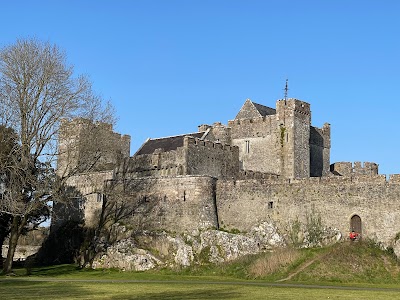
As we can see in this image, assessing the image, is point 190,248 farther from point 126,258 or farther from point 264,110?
point 264,110

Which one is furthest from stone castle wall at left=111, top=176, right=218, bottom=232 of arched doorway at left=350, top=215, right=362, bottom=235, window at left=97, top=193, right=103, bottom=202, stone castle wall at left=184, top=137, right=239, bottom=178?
arched doorway at left=350, top=215, right=362, bottom=235

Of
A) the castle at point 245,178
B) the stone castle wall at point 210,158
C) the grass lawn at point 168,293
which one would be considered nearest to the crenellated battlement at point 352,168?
the castle at point 245,178

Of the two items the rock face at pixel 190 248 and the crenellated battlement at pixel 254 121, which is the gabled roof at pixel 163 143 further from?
the rock face at pixel 190 248

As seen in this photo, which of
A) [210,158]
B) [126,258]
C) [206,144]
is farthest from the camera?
[210,158]

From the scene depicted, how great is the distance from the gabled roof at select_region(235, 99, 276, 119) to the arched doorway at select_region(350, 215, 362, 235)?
20191mm

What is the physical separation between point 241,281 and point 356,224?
10.8 m

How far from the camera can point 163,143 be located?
63969mm

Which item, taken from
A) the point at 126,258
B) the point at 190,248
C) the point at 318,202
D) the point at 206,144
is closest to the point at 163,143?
the point at 206,144

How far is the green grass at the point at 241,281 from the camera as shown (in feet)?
93.4

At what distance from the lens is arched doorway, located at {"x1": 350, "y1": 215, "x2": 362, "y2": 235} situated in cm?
4594

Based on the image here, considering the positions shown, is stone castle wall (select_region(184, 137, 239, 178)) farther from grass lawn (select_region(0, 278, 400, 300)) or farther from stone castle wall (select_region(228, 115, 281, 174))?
grass lawn (select_region(0, 278, 400, 300))

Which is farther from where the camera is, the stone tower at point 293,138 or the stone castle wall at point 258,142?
the stone castle wall at point 258,142

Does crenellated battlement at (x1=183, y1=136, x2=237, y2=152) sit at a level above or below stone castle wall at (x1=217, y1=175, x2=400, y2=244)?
above

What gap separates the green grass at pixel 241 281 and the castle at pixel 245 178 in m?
3.44
